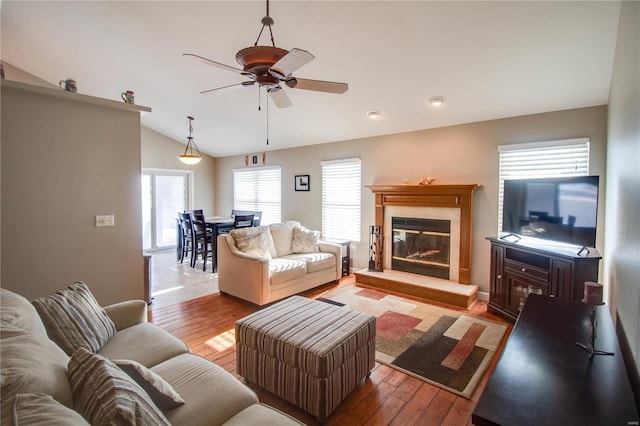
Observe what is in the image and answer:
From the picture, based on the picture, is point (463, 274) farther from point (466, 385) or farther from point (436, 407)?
point (436, 407)

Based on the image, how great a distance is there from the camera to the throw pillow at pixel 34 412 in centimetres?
73

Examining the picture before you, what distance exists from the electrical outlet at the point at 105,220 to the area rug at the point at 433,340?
106 inches

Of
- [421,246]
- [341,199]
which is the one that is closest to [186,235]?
[341,199]

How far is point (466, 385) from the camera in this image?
2359mm

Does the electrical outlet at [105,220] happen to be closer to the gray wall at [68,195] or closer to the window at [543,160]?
the gray wall at [68,195]

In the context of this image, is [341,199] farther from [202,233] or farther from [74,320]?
[74,320]

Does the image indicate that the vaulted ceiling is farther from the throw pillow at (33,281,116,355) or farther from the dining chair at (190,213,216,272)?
the throw pillow at (33,281,116,355)

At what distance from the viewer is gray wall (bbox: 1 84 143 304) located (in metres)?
2.66

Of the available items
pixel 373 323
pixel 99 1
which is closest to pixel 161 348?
pixel 373 323

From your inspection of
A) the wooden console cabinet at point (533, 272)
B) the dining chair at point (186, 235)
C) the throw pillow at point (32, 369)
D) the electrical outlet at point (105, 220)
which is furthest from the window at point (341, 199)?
the throw pillow at point (32, 369)

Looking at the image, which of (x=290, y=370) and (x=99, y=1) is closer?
(x=290, y=370)

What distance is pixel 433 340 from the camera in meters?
Result: 3.05

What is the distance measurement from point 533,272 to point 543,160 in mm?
1460

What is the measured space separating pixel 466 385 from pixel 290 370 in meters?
1.38
